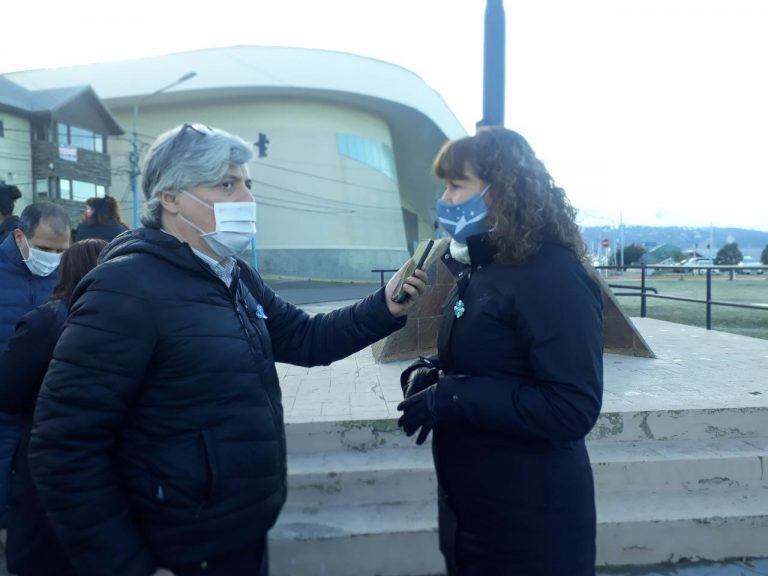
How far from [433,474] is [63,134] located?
3241 cm

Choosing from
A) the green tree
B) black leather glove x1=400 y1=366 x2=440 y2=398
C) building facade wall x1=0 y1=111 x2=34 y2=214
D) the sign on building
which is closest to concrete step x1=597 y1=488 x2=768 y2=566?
black leather glove x1=400 y1=366 x2=440 y2=398

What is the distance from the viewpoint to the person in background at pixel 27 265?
9.80 feet

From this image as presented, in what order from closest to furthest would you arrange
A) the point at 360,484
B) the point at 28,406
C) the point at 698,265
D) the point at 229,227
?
the point at 229,227 → the point at 28,406 → the point at 360,484 → the point at 698,265

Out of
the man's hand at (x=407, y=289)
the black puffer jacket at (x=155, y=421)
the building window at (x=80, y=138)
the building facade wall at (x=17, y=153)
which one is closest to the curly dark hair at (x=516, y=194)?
the man's hand at (x=407, y=289)

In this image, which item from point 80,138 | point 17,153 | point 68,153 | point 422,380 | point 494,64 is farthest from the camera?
point 80,138

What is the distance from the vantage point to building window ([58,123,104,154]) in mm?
29812

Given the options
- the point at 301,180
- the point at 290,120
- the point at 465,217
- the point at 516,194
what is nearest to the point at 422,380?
the point at 465,217

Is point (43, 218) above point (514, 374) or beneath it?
above

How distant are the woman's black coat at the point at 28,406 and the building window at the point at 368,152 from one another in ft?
116

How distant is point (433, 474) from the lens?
3.42 meters

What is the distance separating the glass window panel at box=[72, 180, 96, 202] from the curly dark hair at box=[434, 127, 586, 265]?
32.6 m

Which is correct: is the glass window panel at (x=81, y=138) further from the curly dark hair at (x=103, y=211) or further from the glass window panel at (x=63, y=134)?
the curly dark hair at (x=103, y=211)

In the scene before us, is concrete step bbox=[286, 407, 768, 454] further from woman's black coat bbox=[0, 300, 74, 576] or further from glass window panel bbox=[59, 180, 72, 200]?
glass window panel bbox=[59, 180, 72, 200]

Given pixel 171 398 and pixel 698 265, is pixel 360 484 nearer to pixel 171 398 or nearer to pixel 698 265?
pixel 171 398
